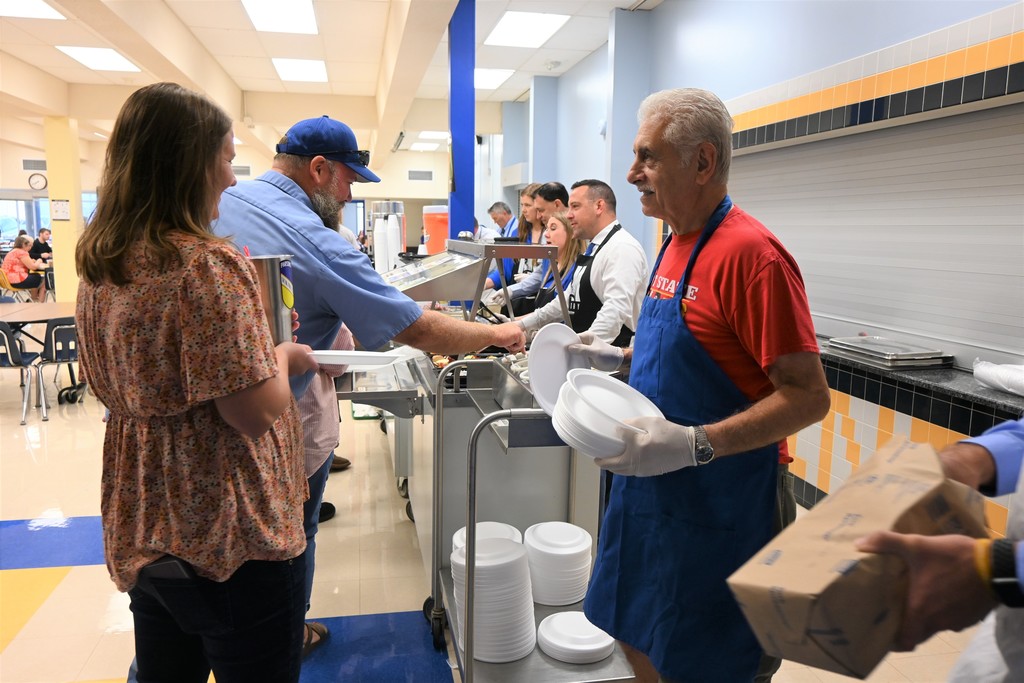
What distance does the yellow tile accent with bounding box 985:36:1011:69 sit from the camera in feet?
9.23

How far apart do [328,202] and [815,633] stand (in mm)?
1727

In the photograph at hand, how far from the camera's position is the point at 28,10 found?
275 inches

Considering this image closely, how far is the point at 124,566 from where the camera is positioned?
118 cm

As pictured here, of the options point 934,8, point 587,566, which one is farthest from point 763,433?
point 934,8

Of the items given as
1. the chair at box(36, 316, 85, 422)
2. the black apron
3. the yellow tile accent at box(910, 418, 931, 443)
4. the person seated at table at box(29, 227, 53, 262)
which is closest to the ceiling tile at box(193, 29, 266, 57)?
the chair at box(36, 316, 85, 422)

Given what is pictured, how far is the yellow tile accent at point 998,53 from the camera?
2812 millimetres

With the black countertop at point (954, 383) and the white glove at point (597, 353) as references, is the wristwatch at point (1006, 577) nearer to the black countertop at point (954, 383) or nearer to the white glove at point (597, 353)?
the white glove at point (597, 353)

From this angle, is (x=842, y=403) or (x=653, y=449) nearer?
(x=653, y=449)

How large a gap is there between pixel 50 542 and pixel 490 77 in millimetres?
8162

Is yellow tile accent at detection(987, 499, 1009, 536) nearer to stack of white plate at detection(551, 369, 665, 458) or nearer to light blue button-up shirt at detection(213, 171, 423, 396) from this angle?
stack of white plate at detection(551, 369, 665, 458)

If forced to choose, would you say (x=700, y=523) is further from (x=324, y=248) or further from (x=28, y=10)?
(x=28, y=10)

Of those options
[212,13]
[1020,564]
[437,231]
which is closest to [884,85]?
[1020,564]

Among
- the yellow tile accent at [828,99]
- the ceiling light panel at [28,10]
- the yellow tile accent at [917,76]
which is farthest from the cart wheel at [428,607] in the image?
the ceiling light panel at [28,10]

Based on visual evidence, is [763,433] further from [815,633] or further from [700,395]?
[815,633]
